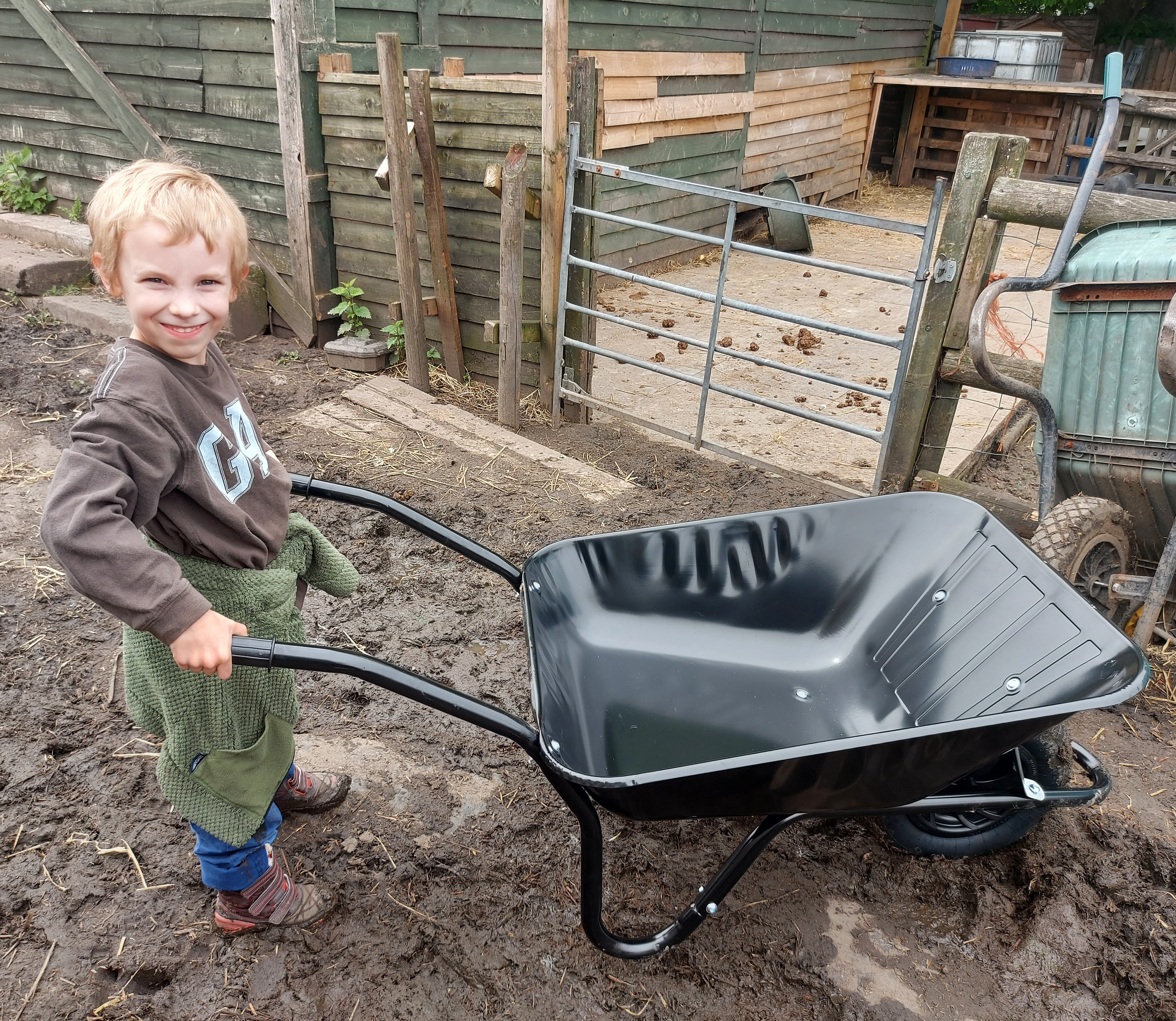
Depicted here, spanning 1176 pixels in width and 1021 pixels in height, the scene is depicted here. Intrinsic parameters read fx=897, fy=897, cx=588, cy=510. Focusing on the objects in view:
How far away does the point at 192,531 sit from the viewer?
1.49m

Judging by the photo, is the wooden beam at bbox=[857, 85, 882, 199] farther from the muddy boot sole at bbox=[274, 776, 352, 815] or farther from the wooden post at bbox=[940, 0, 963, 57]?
the muddy boot sole at bbox=[274, 776, 352, 815]

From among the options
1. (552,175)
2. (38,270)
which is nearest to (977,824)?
(552,175)

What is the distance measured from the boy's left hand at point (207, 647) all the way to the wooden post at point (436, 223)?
11.4 feet

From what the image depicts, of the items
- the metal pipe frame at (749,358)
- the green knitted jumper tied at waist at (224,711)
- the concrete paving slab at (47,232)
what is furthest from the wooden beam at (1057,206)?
the concrete paving slab at (47,232)

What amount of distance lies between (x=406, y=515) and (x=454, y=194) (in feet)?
10.00

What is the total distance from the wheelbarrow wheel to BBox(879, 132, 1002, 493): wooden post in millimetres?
472

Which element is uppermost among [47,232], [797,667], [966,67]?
[966,67]

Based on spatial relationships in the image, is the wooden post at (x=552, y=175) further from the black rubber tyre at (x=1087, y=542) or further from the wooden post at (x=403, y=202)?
the black rubber tyre at (x=1087, y=542)

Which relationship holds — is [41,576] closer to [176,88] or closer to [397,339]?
[397,339]

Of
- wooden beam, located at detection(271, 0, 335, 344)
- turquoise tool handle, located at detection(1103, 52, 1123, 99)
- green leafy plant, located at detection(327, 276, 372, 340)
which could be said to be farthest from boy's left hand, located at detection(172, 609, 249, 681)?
wooden beam, located at detection(271, 0, 335, 344)

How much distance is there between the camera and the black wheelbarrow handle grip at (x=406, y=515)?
1.92 metres

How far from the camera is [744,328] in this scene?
20.7ft

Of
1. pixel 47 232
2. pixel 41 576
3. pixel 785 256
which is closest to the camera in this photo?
pixel 41 576

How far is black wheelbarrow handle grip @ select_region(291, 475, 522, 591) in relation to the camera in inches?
75.7
